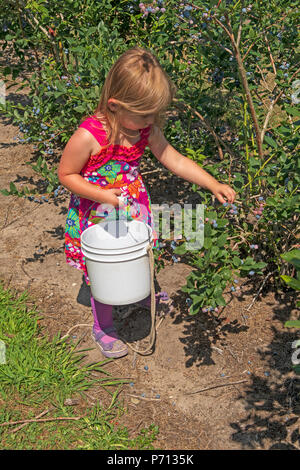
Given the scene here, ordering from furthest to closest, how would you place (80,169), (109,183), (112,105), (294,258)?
1. (109,183)
2. (80,169)
3. (112,105)
4. (294,258)

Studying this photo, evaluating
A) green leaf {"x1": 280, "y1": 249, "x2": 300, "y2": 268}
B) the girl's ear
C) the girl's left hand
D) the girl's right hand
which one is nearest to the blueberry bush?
the girl's left hand

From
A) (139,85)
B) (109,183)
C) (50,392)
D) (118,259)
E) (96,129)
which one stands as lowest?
(50,392)

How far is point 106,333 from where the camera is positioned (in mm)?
2670

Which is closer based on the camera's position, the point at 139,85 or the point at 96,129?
the point at 139,85

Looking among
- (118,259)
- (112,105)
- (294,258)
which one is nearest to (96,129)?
(112,105)

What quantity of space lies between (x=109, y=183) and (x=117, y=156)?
136 mm

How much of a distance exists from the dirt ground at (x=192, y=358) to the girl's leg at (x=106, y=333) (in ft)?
0.16

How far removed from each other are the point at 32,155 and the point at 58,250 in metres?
1.36

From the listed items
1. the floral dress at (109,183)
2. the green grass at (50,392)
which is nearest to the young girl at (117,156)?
the floral dress at (109,183)

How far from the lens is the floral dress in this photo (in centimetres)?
232

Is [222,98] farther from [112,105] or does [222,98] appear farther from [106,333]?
[106,333]

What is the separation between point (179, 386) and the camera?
2.42 metres

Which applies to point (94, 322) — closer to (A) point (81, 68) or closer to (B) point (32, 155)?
(A) point (81, 68)

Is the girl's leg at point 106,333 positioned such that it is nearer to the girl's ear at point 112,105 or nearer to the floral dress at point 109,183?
the floral dress at point 109,183
